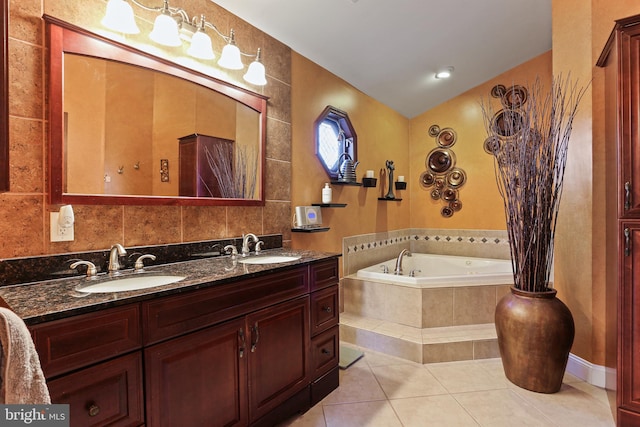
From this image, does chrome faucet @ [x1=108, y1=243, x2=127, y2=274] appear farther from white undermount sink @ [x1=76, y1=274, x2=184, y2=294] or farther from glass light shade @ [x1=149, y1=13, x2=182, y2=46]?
glass light shade @ [x1=149, y1=13, x2=182, y2=46]

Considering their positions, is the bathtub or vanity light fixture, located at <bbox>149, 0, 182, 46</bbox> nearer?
vanity light fixture, located at <bbox>149, 0, 182, 46</bbox>

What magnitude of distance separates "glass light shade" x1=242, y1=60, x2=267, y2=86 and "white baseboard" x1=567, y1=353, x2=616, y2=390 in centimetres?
281

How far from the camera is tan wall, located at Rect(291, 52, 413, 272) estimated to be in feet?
8.81

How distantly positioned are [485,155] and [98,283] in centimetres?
397

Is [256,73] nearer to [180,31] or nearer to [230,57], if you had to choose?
[230,57]

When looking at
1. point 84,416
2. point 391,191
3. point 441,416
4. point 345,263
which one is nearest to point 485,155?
point 391,191

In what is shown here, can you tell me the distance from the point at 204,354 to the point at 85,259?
678 mm

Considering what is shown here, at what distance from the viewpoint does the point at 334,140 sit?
3.21 m

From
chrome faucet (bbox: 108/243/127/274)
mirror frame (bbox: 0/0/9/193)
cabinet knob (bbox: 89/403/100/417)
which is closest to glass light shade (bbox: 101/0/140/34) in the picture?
mirror frame (bbox: 0/0/9/193)

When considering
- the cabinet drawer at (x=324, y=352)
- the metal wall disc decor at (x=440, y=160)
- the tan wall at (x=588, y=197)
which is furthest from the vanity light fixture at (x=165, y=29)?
the metal wall disc decor at (x=440, y=160)

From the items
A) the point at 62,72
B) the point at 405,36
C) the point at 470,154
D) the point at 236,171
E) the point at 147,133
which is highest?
the point at 405,36

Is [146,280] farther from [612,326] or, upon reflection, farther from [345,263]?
[612,326]

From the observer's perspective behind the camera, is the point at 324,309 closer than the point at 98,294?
No

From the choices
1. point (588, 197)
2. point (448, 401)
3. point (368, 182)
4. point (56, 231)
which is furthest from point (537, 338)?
point (56, 231)
